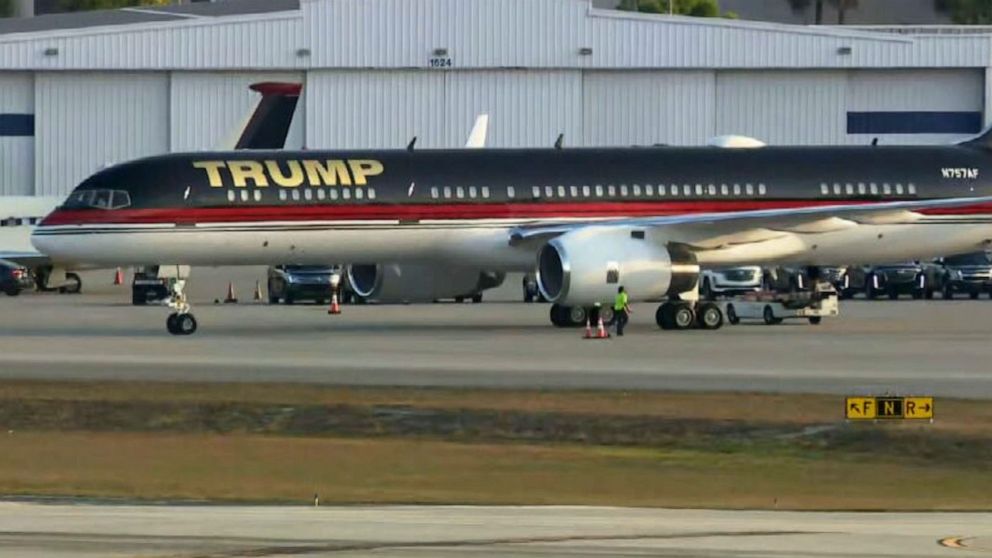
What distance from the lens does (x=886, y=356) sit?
41.5m

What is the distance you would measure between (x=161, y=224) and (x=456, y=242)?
6.38 m

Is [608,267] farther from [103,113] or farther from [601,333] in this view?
[103,113]

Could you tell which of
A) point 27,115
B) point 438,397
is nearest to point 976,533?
point 438,397

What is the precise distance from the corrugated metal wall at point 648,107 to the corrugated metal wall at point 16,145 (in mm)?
21316

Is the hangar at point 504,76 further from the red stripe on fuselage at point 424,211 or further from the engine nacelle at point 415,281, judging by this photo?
the red stripe on fuselage at point 424,211

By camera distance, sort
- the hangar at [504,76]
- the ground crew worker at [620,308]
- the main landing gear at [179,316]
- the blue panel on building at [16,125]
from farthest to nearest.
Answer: the blue panel on building at [16,125] → the hangar at [504,76] → the main landing gear at [179,316] → the ground crew worker at [620,308]

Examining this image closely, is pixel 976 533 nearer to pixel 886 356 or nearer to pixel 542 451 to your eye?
pixel 542 451

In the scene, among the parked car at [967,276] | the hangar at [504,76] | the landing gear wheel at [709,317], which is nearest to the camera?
the landing gear wheel at [709,317]

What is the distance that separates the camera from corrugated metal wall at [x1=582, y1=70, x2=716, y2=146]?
84.8 meters

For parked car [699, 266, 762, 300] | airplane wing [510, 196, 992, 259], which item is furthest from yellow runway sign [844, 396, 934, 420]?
parked car [699, 266, 762, 300]

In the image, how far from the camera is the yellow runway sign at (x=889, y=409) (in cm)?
3120

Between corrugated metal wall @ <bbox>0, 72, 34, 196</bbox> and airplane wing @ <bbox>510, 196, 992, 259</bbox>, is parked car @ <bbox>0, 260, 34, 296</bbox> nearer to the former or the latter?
corrugated metal wall @ <bbox>0, 72, 34, 196</bbox>

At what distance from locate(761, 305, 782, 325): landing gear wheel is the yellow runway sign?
1982 centimetres

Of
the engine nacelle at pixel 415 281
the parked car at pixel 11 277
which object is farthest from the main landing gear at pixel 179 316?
the parked car at pixel 11 277
